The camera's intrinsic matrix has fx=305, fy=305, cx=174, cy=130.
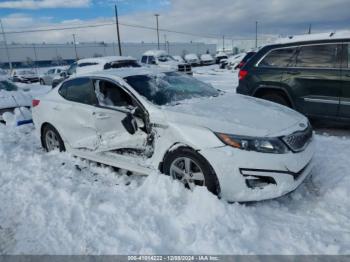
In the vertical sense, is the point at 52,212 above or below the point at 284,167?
below

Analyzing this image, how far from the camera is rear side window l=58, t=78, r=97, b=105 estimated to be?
461 cm

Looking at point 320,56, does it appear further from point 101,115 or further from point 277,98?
point 101,115

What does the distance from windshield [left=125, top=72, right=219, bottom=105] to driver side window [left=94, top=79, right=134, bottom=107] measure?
0.26 m

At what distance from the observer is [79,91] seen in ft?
15.9

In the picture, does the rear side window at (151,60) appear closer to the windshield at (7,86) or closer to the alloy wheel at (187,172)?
the windshield at (7,86)

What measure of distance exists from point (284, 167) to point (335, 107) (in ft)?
10.1

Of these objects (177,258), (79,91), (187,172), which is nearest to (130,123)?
(187,172)

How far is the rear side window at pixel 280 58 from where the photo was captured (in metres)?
6.01

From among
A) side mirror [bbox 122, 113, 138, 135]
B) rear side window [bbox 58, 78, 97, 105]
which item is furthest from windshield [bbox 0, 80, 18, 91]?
side mirror [bbox 122, 113, 138, 135]

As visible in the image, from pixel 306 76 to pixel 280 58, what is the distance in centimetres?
68

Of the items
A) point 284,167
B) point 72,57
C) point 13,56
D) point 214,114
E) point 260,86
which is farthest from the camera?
point 72,57

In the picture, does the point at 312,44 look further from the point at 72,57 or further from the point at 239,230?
the point at 72,57

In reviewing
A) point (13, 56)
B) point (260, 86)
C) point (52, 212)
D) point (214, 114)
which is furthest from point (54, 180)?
point (13, 56)

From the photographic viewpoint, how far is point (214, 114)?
3.57 m
